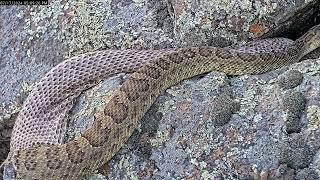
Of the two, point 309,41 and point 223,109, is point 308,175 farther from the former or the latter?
point 309,41

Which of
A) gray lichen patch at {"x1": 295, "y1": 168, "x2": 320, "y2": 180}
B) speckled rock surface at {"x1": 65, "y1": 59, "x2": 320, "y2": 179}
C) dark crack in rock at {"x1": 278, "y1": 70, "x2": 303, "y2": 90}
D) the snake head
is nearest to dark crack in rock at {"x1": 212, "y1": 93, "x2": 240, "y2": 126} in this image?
speckled rock surface at {"x1": 65, "y1": 59, "x2": 320, "y2": 179}

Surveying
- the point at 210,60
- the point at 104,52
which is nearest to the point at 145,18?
the point at 104,52

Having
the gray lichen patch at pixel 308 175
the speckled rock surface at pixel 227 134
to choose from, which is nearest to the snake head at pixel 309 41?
the speckled rock surface at pixel 227 134

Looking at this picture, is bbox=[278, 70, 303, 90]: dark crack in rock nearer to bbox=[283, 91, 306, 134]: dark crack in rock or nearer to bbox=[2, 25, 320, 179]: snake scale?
bbox=[283, 91, 306, 134]: dark crack in rock

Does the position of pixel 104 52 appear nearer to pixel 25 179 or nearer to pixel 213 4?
pixel 213 4

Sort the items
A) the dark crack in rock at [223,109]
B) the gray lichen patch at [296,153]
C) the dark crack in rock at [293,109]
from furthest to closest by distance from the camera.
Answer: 1. the dark crack in rock at [223,109]
2. the dark crack in rock at [293,109]
3. the gray lichen patch at [296,153]

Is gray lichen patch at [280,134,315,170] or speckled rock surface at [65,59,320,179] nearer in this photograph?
gray lichen patch at [280,134,315,170]

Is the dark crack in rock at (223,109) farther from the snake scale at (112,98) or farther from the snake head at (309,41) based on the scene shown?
the snake head at (309,41)
